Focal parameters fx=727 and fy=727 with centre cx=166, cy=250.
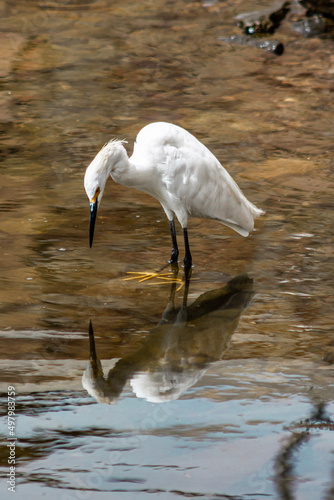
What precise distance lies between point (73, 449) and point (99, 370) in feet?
2.49

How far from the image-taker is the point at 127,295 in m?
5.26

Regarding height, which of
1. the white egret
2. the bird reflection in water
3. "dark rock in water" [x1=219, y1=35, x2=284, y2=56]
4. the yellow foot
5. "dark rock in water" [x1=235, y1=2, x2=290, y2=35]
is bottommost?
the bird reflection in water

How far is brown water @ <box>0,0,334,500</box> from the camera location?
11.2ft

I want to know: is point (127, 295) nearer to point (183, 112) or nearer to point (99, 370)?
point (99, 370)

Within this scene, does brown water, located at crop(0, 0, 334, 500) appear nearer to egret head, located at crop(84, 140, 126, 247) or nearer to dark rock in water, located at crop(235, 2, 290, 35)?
egret head, located at crop(84, 140, 126, 247)

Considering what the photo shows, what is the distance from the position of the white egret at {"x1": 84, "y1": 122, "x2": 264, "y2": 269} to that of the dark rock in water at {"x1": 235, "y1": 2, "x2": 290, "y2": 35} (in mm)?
7743

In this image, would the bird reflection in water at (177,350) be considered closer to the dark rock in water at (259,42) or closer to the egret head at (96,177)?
the egret head at (96,177)

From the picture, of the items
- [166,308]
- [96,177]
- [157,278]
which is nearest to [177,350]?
[166,308]

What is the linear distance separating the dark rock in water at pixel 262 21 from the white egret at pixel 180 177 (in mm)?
7743

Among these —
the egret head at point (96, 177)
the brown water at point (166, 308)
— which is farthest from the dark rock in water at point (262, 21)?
the egret head at point (96, 177)

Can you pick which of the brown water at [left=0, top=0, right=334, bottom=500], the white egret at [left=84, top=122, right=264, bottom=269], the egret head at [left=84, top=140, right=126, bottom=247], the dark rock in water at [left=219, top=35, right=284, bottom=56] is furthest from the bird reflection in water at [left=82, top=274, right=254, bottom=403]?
the dark rock in water at [left=219, top=35, right=284, bottom=56]

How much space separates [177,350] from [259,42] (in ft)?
30.6

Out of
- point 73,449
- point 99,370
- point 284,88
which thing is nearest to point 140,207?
point 99,370

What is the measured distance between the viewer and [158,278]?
5598 mm
